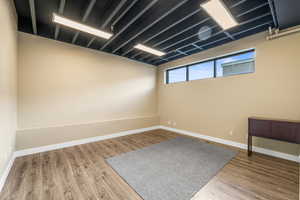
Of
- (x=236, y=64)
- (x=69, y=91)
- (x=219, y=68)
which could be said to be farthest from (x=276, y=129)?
(x=69, y=91)

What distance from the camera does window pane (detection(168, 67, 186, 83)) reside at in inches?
192

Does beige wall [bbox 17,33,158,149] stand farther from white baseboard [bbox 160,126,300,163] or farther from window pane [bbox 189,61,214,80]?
window pane [bbox 189,61,214,80]

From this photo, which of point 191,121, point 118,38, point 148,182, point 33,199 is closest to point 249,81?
point 191,121

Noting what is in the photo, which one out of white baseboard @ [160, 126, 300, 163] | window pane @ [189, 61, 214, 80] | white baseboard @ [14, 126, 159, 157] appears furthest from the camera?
window pane @ [189, 61, 214, 80]

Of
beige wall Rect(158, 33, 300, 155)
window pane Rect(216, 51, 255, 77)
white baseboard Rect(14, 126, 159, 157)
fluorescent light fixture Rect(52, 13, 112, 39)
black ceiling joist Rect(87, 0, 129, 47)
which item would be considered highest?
black ceiling joist Rect(87, 0, 129, 47)

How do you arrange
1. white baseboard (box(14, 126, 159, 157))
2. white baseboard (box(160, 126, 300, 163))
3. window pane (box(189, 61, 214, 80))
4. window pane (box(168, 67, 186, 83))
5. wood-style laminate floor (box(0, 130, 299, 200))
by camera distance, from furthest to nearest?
window pane (box(168, 67, 186, 83)), window pane (box(189, 61, 214, 80)), white baseboard (box(14, 126, 159, 157)), white baseboard (box(160, 126, 300, 163)), wood-style laminate floor (box(0, 130, 299, 200))

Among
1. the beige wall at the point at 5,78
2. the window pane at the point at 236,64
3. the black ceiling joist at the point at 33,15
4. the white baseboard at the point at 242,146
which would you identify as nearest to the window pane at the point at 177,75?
the window pane at the point at 236,64

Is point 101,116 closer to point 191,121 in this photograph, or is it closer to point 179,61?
point 191,121

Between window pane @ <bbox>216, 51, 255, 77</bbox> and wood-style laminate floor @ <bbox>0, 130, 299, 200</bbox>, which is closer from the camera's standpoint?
wood-style laminate floor @ <bbox>0, 130, 299, 200</bbox>

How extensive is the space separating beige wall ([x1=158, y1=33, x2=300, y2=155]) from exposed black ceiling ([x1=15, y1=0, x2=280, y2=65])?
536mm

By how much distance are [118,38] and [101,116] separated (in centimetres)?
255

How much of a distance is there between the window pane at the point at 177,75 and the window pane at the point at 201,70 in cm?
33

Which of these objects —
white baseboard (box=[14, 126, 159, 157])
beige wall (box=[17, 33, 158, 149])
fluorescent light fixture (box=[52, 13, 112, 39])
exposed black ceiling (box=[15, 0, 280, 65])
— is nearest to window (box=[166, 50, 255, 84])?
exposed black ceiling (box=[15, 0, 280, 65])

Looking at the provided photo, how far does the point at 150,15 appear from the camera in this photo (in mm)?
2361
